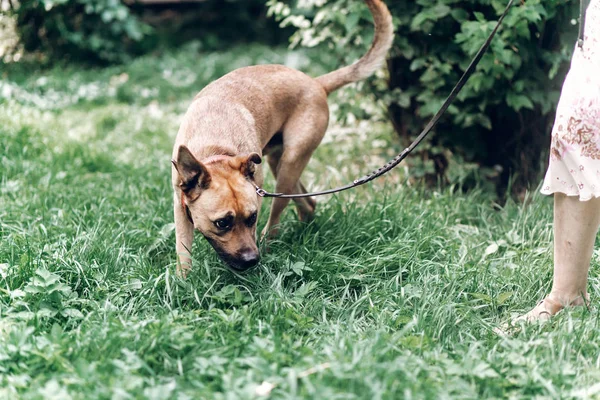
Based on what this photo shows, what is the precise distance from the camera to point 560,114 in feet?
9.93

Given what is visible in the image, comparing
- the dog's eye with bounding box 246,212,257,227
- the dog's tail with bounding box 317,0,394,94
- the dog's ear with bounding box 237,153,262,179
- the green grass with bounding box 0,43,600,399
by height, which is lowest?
the green grass with bounding box 0,43,600,399

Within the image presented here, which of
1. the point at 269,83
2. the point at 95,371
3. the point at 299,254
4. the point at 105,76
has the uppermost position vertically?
the point at 269,83

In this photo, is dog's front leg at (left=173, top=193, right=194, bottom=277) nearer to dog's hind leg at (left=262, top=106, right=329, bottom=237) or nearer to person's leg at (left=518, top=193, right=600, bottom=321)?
dog's hind leg at (left=262, top=106, right=329, bottom=237)

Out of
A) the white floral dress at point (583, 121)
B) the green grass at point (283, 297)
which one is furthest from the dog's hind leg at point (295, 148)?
the white floral dress at point (583, 121)

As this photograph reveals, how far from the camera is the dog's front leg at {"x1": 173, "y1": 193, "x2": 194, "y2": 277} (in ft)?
11.7

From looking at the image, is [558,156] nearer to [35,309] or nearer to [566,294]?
[566,294]

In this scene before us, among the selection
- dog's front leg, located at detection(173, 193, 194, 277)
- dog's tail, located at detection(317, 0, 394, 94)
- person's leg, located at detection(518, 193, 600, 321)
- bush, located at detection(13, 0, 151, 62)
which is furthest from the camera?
bush, located at detection(13, 0, 151, 62)

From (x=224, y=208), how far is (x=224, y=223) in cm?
8

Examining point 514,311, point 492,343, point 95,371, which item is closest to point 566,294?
point 514,311

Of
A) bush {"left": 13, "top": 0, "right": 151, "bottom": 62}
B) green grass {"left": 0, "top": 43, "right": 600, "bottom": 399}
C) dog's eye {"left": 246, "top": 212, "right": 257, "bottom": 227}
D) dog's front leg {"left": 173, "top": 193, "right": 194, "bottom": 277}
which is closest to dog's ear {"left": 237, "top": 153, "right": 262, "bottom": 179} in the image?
dog's eye {"left": 246, "top": 212, "right": 257, "bottom": 227}

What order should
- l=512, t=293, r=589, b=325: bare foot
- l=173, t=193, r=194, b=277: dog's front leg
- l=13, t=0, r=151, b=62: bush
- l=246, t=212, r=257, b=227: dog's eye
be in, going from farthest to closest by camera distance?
l=13, t=0, r=151, b=62: bush → l=173, t=193, r=194, b=277: dog's front leg → l=246, t=212, r=257, b=227: dog's eye → l=512, t=293, r=589, b=325: bare foot

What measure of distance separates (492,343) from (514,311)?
1.51 feet

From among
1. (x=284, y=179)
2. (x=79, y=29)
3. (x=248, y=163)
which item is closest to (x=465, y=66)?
(x=284, y=179)

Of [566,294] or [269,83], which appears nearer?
[566,294]
